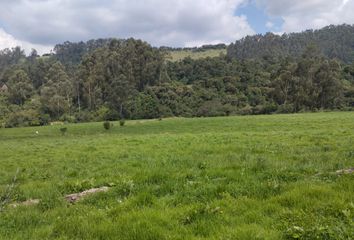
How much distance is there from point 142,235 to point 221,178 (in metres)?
3.95

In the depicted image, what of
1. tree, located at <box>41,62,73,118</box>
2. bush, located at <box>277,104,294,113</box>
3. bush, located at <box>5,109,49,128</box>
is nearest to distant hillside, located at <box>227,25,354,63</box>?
tree, located at <box>41,62,73,118</box>

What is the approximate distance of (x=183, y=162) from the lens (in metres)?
13.5

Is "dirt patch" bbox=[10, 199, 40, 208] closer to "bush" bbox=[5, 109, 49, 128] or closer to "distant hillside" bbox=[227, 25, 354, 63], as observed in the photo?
"bush" bbox=[5, 109, 49, 128]

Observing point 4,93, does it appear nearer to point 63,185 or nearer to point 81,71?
point 81,71

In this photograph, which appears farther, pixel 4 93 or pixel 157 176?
pixel 4 93

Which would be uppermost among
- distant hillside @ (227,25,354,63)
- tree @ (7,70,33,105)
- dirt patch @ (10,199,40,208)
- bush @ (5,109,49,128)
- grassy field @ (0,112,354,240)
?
distant hillside @ (227,25,354,63)

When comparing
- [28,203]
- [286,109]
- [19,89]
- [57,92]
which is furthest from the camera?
[19,89]

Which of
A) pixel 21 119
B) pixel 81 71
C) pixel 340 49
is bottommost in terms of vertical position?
pixel 21 119

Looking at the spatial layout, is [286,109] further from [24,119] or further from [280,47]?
[280,47]

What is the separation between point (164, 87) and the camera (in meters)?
110

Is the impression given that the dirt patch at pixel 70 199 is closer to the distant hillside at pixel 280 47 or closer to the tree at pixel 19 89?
the tree at pixel 19 89

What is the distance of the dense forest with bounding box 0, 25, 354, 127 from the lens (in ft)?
282

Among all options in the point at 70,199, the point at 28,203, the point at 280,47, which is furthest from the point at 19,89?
the point at 280,47

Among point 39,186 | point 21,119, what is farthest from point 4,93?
→ point 39,186
